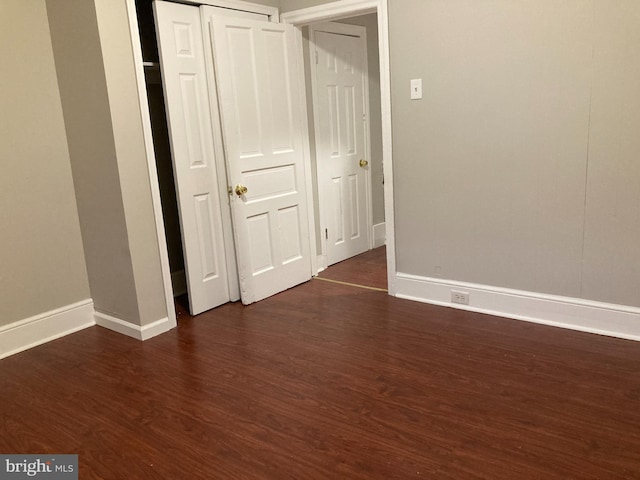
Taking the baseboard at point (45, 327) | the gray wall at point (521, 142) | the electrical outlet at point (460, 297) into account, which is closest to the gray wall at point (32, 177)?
the baseboard at point (45, 327)

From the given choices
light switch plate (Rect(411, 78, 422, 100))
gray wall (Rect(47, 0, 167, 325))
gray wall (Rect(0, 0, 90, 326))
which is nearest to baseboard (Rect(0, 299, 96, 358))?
gray wall (Rect(0, 0, 90, 326))

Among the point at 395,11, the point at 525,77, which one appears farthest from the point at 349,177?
the point at 525,77

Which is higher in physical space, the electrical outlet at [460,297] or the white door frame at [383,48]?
the white door frame at [383,48]

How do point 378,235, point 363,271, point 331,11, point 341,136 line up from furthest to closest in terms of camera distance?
point 378,235 → point 341,136 → point 363,271 → point 331,11

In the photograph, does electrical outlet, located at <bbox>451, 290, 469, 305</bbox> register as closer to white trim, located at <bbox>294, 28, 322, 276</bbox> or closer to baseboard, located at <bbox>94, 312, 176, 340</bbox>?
white trim, located at <bbox>294, 28, 322, 276</bbox>

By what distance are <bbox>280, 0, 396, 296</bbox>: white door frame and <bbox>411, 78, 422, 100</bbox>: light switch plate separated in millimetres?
170

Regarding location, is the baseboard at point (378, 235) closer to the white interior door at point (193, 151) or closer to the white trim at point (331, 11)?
the white interior door at point (193, 151)

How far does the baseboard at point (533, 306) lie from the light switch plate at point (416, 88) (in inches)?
47.9

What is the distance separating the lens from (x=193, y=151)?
Result: 3.41 metres

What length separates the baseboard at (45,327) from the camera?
3107 mm

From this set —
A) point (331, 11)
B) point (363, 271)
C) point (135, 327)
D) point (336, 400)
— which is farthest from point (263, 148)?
point (336, 400)

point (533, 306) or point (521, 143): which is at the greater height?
point (521, 143)

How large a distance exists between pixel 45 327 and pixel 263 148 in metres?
1.86

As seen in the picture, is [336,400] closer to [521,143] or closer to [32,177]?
[521,143]
